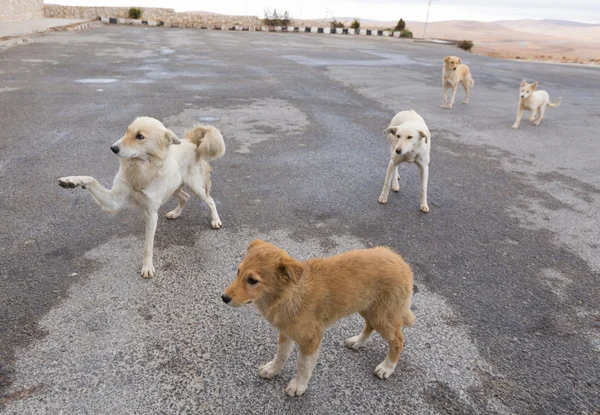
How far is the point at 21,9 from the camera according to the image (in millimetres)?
30109

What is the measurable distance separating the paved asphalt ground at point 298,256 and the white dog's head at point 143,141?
41.6 inches

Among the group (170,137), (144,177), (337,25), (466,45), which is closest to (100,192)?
(144,177)

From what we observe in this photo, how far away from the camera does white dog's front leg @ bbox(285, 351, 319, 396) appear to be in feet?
8.07

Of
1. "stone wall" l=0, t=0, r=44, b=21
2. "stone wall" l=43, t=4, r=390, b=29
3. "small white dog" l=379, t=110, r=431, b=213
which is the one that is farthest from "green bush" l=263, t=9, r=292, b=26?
"small white dog" l=379, t=110, r=431, b=213

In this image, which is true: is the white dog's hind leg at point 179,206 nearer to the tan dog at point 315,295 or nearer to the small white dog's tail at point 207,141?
the small white dog's tail at point 207,141

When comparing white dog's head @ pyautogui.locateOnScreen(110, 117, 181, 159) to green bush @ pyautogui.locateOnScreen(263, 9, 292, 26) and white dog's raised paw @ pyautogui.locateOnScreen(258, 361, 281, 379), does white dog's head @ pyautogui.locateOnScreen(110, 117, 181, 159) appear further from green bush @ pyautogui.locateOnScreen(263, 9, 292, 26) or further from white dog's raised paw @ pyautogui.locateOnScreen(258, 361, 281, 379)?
green bush @ pyautogui.locateOnScreen(263, 9, 292, 26)

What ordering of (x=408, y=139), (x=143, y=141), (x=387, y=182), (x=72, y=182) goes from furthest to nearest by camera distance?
(x=387, y=182), (x=408, y=139), (x=143, y=141), (x=72, y=182)

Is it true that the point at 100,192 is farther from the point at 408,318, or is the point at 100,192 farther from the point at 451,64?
the point at 451,64

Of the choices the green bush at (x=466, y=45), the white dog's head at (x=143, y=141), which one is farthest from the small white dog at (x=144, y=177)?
the green bush at (x=466, y=45)

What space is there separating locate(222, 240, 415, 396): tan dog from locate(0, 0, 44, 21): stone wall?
3265cm

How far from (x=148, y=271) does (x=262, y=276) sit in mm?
1779

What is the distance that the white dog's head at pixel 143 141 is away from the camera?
11.0 feet

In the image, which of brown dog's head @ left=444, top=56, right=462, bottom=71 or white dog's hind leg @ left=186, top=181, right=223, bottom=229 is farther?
brown dog's head @ left=444, top=56, right=462, bottom=71

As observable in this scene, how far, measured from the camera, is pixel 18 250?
12.5ft
